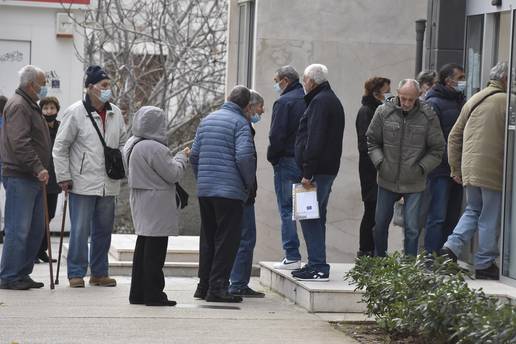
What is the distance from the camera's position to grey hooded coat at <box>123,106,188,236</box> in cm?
992

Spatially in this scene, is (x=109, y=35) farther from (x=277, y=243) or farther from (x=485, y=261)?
(x=485, y=261)

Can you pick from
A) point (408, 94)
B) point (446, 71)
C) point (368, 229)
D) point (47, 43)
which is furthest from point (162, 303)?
point (47, 43)

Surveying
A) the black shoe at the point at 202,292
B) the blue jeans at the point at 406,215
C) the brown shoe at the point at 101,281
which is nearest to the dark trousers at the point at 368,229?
the blue jeans at the point at 406,215

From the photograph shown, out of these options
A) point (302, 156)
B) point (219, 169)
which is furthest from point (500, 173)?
point (219, 169)

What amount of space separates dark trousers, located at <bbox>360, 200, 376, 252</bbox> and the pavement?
4.79 ft

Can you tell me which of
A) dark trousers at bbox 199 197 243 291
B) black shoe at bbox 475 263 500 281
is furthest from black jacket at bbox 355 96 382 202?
dark trousers at bbox 199 197 243 291

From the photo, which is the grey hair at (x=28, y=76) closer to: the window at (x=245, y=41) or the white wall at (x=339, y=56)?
the white wall at (x=339, y=56)

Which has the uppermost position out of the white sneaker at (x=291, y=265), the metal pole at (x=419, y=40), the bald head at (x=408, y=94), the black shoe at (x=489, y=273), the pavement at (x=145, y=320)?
the metal pole at (x=419, y=40)

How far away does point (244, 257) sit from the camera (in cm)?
1100

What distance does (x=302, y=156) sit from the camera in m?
10.2

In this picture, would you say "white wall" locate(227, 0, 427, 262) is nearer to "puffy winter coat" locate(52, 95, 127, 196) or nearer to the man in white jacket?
the man in white jacket

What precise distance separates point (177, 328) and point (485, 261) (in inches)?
116

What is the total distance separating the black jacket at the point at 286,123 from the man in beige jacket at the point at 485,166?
152 centimetres

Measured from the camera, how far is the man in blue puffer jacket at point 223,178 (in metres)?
10.1
